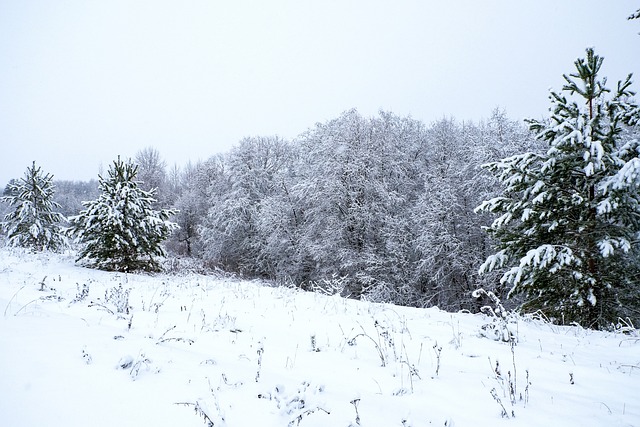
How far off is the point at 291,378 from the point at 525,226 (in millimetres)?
7664

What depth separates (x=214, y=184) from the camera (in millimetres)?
38219

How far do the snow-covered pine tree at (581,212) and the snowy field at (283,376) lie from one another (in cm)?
268

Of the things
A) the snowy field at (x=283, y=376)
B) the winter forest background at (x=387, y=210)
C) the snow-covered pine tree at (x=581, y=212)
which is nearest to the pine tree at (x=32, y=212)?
the winter forest background at (x=387, y=210)

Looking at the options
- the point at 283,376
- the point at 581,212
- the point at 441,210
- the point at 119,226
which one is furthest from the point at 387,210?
the point at 283,376

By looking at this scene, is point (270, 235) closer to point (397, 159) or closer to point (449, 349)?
point (397, 159)

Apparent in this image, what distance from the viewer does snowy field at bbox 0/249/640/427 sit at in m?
2.12

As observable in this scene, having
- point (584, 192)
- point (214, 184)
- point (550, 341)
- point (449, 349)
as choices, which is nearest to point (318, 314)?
point (449, 349)

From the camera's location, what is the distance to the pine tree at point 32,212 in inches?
848

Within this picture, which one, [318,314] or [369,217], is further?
[369,217]

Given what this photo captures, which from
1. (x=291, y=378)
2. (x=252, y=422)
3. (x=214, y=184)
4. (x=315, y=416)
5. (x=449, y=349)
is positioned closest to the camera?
(x=252, y=422)

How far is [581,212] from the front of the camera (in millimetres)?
7594

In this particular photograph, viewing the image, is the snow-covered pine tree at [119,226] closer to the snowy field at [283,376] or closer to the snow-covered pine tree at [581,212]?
the snowy field at [283,376]

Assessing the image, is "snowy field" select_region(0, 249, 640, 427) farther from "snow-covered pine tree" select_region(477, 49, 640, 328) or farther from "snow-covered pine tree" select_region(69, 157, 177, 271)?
"snow-covered pine tree" select_region(69, 157, 177, 271)

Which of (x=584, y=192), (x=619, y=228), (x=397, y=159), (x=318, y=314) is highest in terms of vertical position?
(x=397, y=159)
